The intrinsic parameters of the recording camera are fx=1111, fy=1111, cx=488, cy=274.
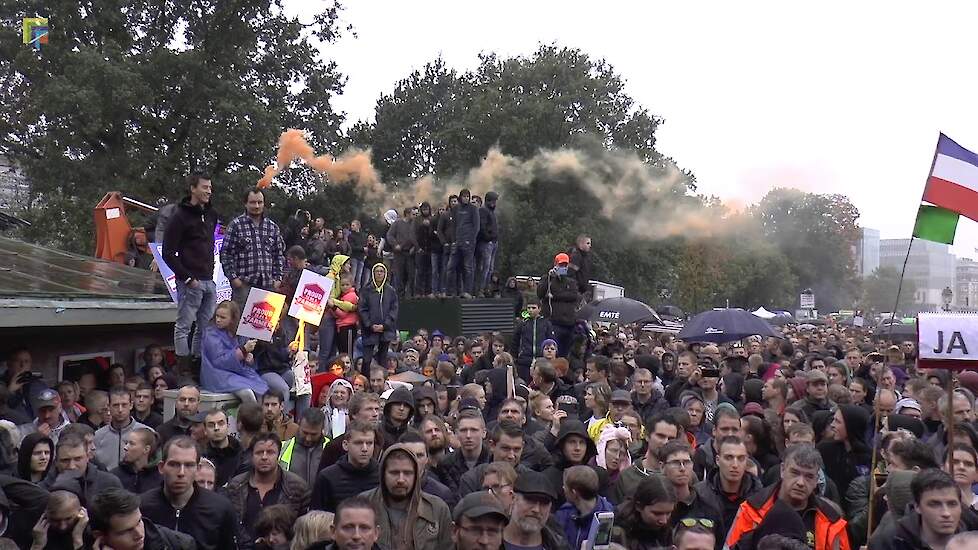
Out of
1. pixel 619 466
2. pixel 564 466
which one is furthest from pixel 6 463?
pixel 619 466

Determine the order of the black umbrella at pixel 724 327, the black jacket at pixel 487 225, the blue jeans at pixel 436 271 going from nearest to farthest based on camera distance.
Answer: the black umbrella at pixel 724 327
the black jacket at pixel 487 225
the blue jeans at pixel 436 271

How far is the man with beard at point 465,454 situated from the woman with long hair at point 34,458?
264 cm

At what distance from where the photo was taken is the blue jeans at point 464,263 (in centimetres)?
2056

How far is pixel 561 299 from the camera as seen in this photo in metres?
16.3

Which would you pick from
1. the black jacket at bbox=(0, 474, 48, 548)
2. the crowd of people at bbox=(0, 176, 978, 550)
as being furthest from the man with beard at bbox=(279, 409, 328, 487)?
the black jacket at bbox=(0, 474, 48, 548)

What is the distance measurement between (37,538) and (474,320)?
604 inches

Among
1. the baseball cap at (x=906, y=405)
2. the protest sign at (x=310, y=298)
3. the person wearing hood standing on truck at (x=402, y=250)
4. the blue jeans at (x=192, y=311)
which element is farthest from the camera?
the person wearing hood standing on truck at (x=402, y=250)

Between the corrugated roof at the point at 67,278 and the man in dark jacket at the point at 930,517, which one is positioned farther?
the corrugated roof at the point at 67,278

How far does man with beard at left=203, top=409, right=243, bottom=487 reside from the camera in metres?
7.86

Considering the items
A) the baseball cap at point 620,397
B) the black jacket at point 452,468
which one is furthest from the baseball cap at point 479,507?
the baseball cap at point 620,397

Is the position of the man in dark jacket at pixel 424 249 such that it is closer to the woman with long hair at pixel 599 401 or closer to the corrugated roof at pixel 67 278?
the corrugated roof at pixel 67 278

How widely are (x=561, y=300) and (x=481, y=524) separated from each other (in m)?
10.9

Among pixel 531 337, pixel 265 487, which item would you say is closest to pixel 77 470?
pixel 265 487

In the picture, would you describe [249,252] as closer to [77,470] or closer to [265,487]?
[265,487]
